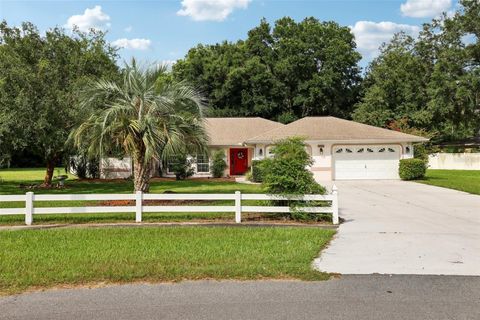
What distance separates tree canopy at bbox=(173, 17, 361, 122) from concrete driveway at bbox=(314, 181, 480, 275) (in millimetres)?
29433

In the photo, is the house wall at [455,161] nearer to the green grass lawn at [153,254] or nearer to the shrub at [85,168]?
the shrub at [85,168]

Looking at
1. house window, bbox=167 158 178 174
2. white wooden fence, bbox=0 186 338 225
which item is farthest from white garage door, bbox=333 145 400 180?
white wooden fence, bbox=0 186 338 225

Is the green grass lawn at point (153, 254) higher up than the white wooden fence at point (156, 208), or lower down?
lower down

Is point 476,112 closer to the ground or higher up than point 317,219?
higher up

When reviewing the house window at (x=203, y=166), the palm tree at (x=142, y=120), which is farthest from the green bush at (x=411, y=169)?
the palm tree at (x=142, y=120)

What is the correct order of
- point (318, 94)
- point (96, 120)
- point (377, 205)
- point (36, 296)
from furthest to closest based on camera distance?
point (318, 94) → point (377, 205) → point (96, 120) → point (36, 296)

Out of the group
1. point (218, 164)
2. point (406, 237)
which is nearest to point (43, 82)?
point (218, 164)

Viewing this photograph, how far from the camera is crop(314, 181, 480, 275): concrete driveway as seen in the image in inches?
269

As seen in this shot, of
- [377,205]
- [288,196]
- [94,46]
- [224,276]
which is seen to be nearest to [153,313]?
[224,276]

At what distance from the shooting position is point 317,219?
36.4ft

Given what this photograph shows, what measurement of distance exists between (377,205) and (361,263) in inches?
308

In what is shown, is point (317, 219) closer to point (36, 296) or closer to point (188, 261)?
point (188, 261)

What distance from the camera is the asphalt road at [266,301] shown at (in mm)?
4773

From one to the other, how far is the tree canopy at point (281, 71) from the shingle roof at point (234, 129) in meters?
9.78
